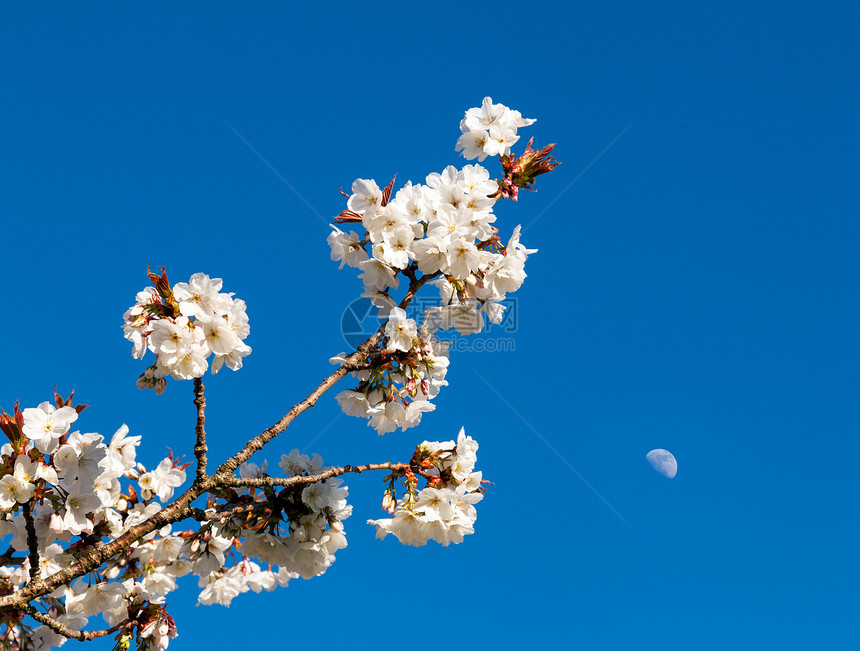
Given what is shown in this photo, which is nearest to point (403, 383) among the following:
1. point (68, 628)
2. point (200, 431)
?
point (200, 431)

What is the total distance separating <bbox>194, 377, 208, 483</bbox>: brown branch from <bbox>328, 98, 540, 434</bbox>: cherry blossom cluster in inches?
30.1

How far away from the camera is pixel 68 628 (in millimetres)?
4484

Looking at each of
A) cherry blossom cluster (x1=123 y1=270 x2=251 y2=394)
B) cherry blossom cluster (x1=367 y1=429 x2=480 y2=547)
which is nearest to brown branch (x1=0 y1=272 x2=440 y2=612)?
cherry blossom cluster (x1=123 y1=270 x2=251 y2=394)

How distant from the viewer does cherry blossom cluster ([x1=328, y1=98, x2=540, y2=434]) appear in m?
4.23

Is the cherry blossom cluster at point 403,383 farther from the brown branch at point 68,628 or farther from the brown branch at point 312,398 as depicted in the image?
the brown branch at point 68,628

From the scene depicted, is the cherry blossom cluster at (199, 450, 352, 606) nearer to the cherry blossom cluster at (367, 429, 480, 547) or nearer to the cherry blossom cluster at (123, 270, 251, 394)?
the cherry blossom cluster at (367, 429, 480, 547)

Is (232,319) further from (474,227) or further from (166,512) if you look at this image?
(474,227)

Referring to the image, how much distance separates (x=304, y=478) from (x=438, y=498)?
2.62ft

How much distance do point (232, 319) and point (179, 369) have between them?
39cm

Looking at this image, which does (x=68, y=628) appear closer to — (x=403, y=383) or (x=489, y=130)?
(x=403, y=383)

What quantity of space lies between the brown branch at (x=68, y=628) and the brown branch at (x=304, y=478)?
114cm

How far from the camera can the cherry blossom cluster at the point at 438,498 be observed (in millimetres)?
4129

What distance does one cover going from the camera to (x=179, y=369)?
3.78 m

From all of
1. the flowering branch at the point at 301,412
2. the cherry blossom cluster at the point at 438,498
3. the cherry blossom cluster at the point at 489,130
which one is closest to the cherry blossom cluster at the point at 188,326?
the flowering branch at the point at 301,412
